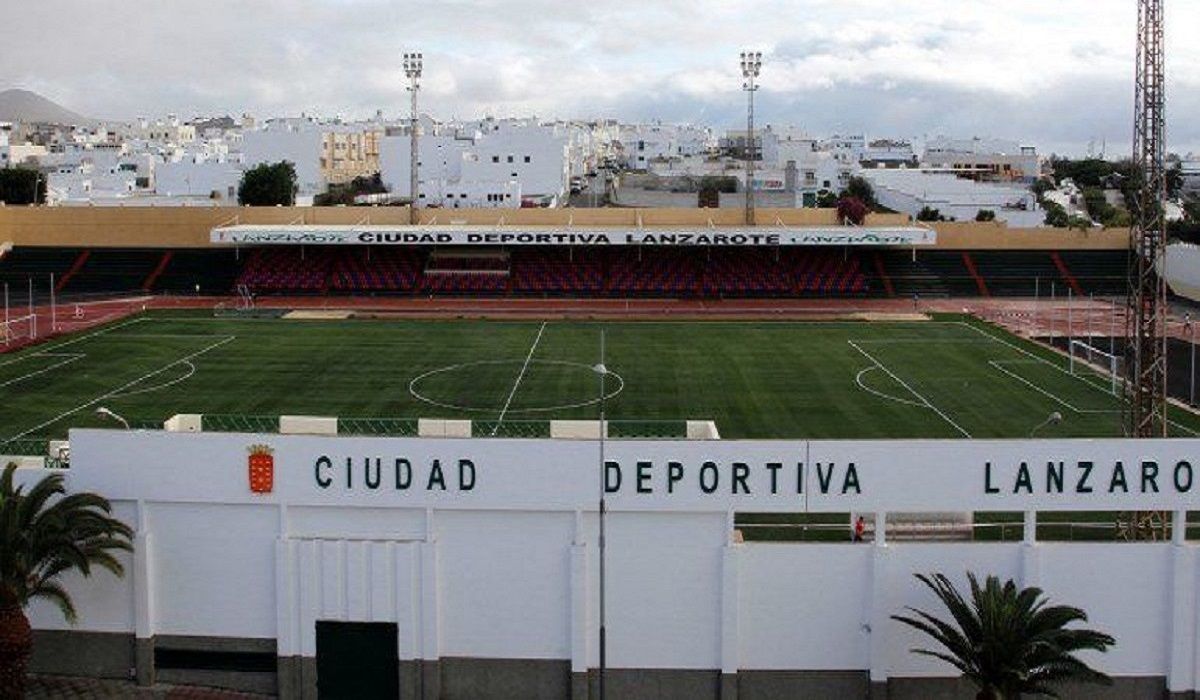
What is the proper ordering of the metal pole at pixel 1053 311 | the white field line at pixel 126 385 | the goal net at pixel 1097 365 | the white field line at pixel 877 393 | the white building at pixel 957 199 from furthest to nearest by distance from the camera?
the white building at pixel 957 199 → the metal pole at pixel 1053 311 → the goal net at pixel 1097 365 → the white field line at pixel 877 393 → the white field line at pixel 126 385

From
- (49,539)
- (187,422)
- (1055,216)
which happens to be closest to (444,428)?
(187,422)

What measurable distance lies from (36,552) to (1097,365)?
143ft

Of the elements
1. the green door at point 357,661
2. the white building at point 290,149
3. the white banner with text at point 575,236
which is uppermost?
the white building at point 290,149

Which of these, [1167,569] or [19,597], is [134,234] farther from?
[1167,569]

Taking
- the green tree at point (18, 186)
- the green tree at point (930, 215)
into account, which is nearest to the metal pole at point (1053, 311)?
the green tree at point (930, 215)

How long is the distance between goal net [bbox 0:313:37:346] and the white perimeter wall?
43.0m

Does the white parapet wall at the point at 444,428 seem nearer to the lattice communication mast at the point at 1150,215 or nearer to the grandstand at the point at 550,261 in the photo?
the lattice communication mast at the point at 1150,215

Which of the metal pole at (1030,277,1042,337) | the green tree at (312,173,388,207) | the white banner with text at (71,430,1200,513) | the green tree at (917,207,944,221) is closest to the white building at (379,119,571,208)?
the green tree at (312,173,388,207)

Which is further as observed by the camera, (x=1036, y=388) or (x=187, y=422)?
(x=1036, y=388)

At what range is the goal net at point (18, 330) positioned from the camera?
193ft

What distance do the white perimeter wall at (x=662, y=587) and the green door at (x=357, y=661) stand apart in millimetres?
208

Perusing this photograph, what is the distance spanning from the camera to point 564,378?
49188 mm

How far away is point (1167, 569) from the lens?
20.0 m

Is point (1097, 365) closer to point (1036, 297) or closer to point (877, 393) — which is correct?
point (877, 393)
